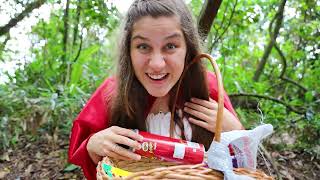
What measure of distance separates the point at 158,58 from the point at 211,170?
16.6 inches

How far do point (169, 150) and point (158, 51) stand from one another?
32cm

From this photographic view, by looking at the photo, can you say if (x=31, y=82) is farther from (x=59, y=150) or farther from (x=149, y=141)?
(x=149, y=141)

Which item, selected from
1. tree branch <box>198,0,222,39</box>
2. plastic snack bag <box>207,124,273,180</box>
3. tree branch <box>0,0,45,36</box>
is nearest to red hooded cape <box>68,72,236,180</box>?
plastic snack bag <box>207,124,273,180</box>

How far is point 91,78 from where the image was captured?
2.88 meters

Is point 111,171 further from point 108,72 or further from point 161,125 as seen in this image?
point 108,72

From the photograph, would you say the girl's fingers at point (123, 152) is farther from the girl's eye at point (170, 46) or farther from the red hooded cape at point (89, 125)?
the girl's eye at point (170, 46)

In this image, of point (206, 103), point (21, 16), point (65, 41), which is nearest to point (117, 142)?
point (206, 103)

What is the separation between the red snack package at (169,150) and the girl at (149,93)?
0.11 feet

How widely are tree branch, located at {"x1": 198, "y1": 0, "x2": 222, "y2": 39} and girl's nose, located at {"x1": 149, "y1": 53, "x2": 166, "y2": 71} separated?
756mm

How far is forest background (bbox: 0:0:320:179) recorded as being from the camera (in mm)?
2197

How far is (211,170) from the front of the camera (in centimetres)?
95

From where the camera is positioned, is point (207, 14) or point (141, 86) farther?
point (207, 14)

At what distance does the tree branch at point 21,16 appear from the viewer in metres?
2.77

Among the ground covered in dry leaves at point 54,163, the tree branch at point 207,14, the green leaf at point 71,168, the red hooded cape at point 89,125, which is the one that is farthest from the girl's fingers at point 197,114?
the green leaf at point 71,168
